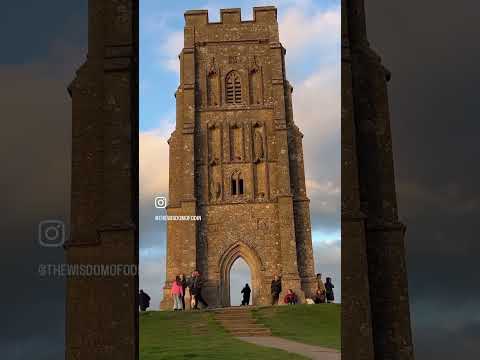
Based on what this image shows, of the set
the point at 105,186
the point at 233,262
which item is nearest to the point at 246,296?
the point at 233,262

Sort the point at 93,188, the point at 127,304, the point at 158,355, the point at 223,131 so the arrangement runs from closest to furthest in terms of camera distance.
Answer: the point at 127,304 → the point at 93,188 → the point at 158,355 → the point at 223,131

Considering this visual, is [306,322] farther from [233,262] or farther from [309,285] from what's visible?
[233,262]

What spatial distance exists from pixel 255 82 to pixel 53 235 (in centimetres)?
3600

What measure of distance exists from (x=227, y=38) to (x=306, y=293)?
17693 millimetres

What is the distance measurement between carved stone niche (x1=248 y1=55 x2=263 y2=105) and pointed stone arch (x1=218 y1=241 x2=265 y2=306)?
9.87 metres

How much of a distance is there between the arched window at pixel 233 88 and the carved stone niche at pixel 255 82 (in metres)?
0.73

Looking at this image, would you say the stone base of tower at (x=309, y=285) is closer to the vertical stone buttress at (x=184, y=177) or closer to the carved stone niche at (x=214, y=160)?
the vertical stone buttress at (x=184, y=177)

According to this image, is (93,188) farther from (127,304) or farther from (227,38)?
(227,38)

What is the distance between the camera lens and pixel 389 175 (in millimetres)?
11422

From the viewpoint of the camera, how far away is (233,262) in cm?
4294

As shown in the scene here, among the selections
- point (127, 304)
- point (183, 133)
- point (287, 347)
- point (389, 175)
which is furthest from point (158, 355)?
point (183, 133)

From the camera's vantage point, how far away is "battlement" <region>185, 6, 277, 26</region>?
156 ft

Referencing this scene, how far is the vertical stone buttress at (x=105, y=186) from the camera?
33.1ft

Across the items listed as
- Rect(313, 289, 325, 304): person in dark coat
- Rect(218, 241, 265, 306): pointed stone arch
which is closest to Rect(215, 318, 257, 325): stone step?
Rect(313, 289, 325, 304): person in dark coat
